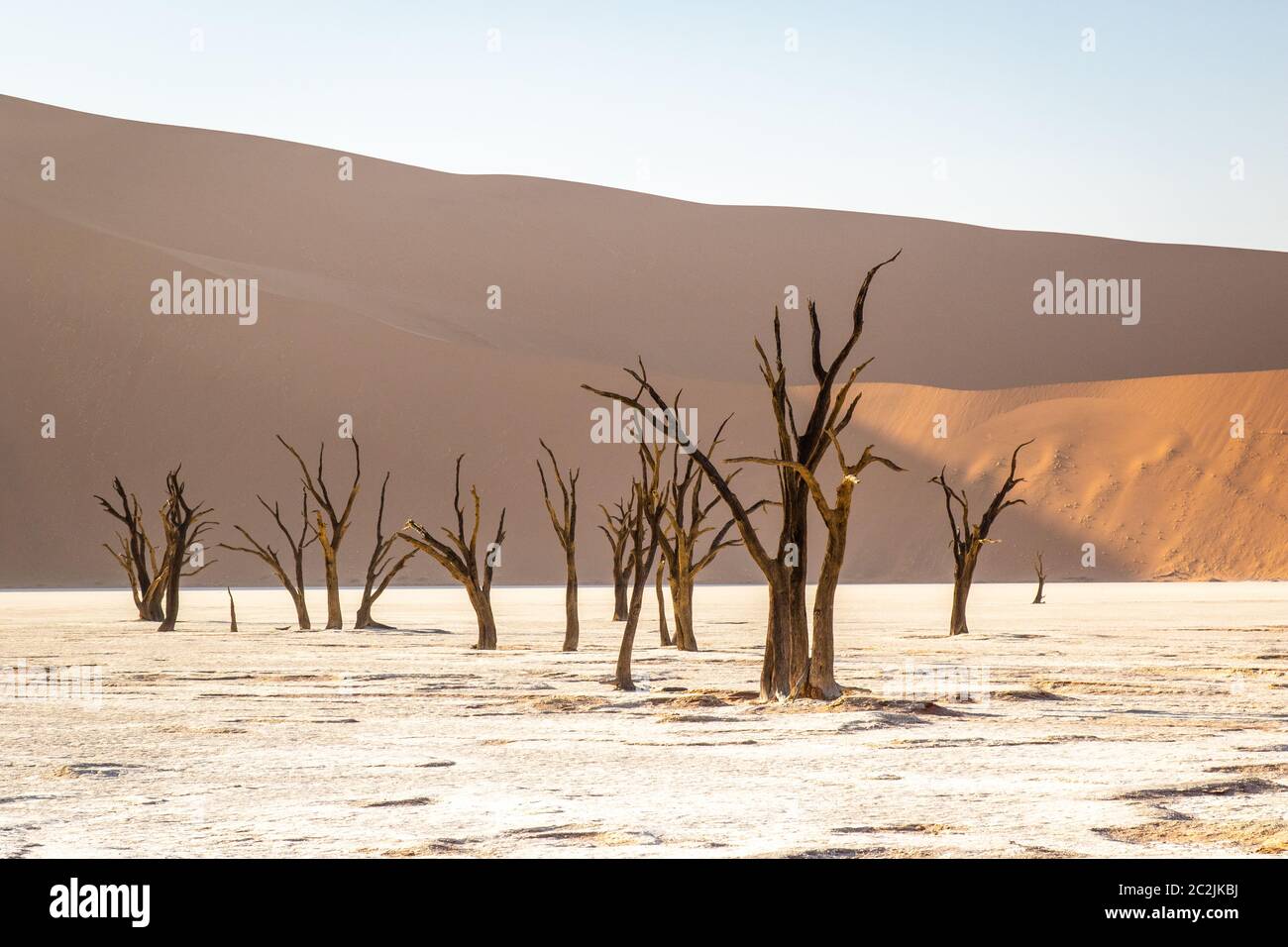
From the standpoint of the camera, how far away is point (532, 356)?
293ft

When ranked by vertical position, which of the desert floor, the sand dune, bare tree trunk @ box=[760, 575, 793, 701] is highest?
the sand dune

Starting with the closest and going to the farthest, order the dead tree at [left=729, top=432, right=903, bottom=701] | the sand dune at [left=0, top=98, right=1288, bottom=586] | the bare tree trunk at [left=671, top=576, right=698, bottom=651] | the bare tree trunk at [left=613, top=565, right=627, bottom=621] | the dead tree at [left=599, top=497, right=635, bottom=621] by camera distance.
Result: 1. the dead tree at [left=729, top=432, right=903, bottom=701]
2. the bare tree trunk at [left=671, top=576, right=698, bottom=651]
3. the dead tree at [left=599, top=497, right=635, bottom=621]
4. the bare tree trunk at [left=613, top=565, right=627, bottom=621]
5. the sand dune at [left=0, top=98, right=1288, bottom=586]

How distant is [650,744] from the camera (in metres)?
10.3

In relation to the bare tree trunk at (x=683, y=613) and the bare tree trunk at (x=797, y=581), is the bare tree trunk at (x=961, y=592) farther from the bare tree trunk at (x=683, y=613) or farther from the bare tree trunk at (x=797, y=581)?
the bare tree trunk at (x=797, y=581)

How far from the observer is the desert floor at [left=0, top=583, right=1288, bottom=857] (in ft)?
22.2

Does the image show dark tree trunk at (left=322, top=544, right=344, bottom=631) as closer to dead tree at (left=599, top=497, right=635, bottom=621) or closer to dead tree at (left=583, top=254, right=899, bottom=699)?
dead tree at (left=599, top=497, right=635, bottom=621)

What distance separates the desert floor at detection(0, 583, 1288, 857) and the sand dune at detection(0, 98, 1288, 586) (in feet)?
192

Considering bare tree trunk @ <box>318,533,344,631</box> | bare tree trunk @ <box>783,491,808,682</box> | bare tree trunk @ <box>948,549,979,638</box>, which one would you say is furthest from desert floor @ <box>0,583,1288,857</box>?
bare tree trunk @ <box>318,533,344,631</box>

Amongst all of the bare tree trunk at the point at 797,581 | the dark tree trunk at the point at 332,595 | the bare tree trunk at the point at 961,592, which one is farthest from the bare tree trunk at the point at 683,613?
the dark tree trunk at the point at 332,595

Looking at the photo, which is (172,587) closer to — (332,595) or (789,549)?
(332,595)

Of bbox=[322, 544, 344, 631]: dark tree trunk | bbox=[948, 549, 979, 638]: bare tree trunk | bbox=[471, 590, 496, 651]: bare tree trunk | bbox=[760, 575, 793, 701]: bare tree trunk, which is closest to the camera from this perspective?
bbox=[760, 575, 793, 701]: bare tree trunk

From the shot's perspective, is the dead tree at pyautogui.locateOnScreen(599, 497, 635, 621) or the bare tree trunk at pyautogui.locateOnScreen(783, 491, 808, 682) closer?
the bare tree trunk at pyautogui.locateOnScreen(783, 491, 808, 682)

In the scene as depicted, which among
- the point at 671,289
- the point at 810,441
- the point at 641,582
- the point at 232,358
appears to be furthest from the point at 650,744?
the point at 671,289

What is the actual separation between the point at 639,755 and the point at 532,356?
80.2 metres
